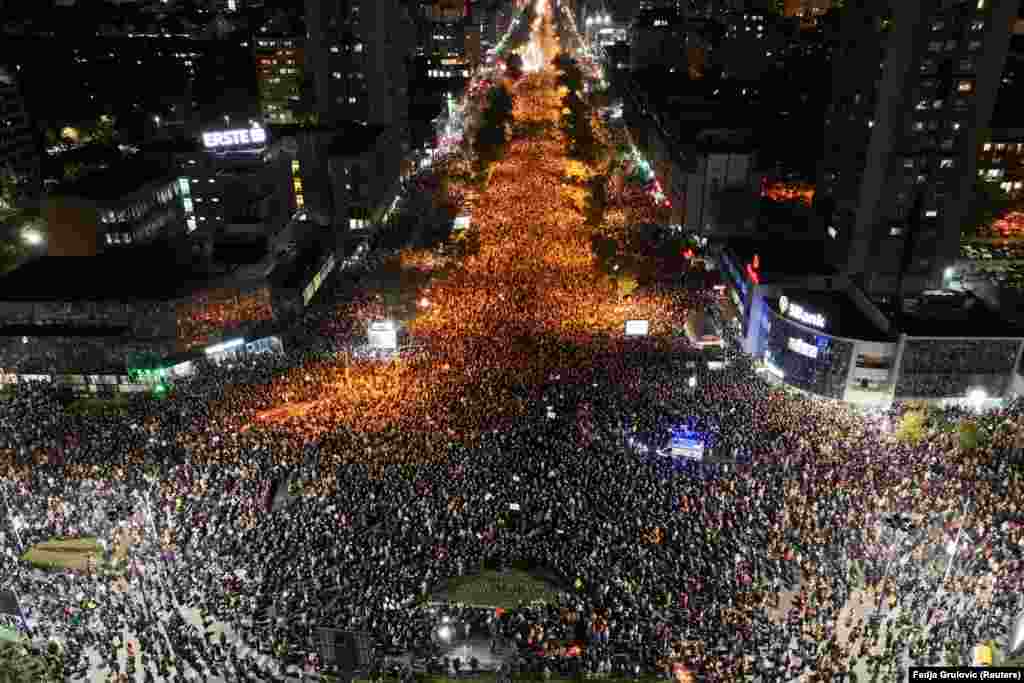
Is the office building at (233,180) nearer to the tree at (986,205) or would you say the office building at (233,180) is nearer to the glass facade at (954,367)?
the glass facade at (954,367)

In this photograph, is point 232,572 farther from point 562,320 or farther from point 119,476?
point 562,320

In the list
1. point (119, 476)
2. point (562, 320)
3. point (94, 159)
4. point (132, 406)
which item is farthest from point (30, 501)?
point (94, 159)

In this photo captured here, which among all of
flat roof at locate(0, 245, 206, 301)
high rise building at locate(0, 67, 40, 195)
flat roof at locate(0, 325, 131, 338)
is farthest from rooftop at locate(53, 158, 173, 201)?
high rise building at locate(0, 67, 40, 195)

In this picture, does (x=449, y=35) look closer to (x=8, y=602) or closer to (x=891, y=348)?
(x=891, y=348)

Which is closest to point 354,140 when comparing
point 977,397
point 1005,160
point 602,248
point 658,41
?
point 602,248

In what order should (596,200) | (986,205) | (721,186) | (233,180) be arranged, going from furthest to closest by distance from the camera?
(596,200)
(986,205)
(721,186)
(233,180)

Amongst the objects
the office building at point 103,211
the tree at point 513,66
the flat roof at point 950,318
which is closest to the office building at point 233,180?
the office building at point 103,211
